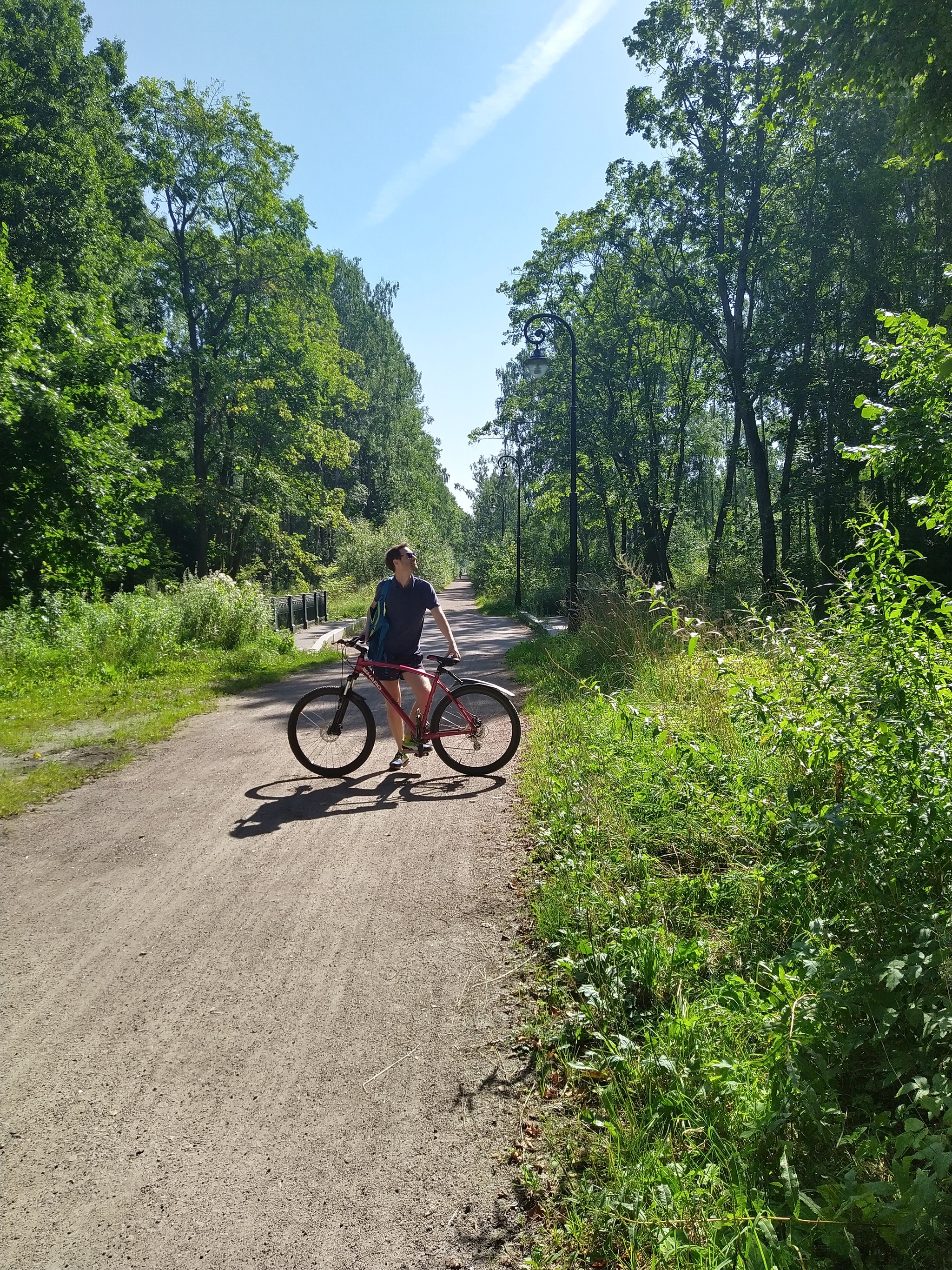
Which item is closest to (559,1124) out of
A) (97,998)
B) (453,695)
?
(97,998)

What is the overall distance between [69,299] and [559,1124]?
73.6 ft

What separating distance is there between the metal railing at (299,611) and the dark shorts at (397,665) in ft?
37.6

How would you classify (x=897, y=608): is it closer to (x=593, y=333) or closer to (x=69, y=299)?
(x=69, y=299)

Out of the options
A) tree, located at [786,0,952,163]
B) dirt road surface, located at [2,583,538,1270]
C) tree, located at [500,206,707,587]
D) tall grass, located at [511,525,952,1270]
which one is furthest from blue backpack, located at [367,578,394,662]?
tree, located at [500,206,707,587]

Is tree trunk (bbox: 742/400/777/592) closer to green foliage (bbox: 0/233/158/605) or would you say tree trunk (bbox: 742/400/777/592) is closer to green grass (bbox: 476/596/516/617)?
green grass (bbox: 476/596/516/617)

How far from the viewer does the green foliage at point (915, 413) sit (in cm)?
458

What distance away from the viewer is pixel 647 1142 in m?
2.35

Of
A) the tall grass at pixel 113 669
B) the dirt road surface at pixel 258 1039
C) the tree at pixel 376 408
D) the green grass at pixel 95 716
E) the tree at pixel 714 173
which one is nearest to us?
the dirt road surface at pixel 258 1039

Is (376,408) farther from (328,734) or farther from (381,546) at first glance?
(328,734)

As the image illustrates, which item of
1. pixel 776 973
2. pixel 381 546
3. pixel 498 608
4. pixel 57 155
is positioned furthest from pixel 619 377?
pixel 776 973

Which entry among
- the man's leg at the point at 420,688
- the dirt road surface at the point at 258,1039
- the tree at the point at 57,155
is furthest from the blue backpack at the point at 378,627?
the tree at the point at 57,155

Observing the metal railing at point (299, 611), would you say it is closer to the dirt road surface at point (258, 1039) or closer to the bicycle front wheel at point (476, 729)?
the bicycle front wheel at point (476, 729)

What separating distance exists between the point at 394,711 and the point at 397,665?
433mm

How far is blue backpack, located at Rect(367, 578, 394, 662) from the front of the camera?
6.74m
